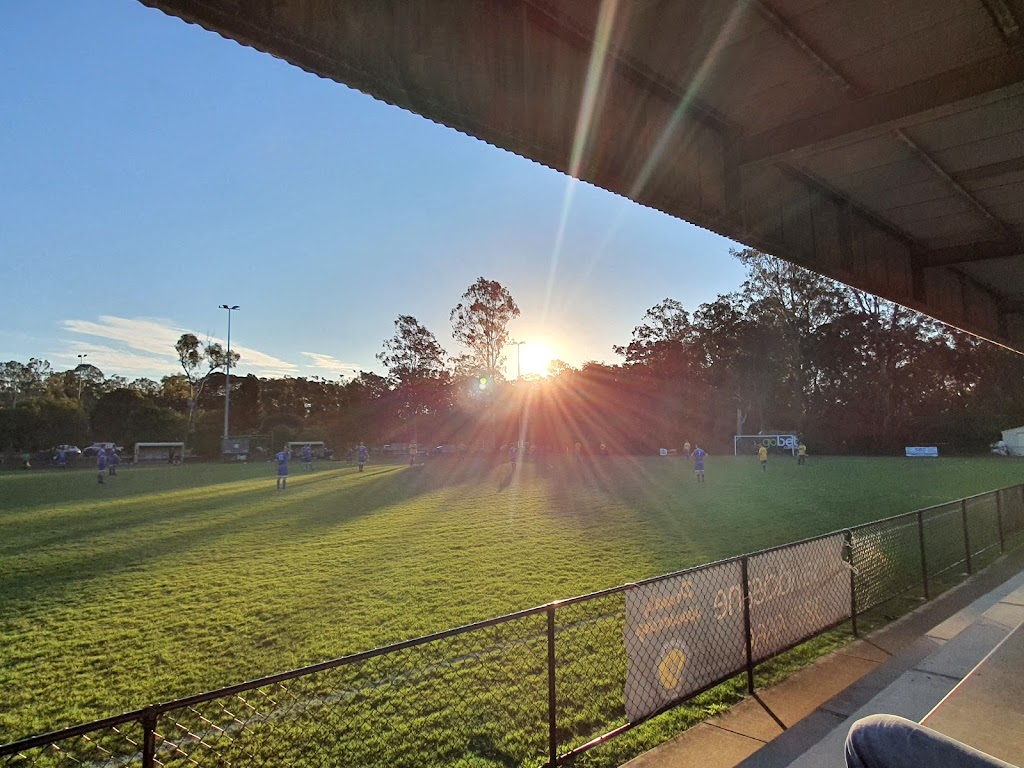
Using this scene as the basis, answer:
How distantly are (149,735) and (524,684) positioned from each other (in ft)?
11.0

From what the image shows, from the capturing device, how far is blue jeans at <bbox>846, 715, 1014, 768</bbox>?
1320 millimetres

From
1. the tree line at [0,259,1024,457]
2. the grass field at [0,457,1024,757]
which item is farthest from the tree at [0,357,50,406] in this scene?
the grass field at [0,457,1024,757]

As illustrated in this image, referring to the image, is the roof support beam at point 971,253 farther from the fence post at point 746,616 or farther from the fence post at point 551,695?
the fence post at point 551,695

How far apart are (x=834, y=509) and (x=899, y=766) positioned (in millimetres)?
16580

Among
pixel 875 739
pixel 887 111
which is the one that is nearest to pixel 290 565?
pixel 875 739

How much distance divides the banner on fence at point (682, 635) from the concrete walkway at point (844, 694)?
29cm

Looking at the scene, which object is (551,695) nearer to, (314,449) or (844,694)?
(844,694)

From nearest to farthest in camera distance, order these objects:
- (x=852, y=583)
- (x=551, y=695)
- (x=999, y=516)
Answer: (x=551, y=695)
(x=852, y=583)
(x=999, y=516)

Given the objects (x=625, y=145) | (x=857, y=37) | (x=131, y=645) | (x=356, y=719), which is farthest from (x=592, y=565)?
(x=857, y=37)

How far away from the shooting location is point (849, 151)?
18.1ft

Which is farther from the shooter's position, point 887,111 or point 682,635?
point 682,635

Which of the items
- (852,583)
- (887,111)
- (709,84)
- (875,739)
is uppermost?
(709,84)

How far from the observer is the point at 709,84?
14.3 feet

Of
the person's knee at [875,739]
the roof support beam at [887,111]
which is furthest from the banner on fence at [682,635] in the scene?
the roof support beam at [887,111]
